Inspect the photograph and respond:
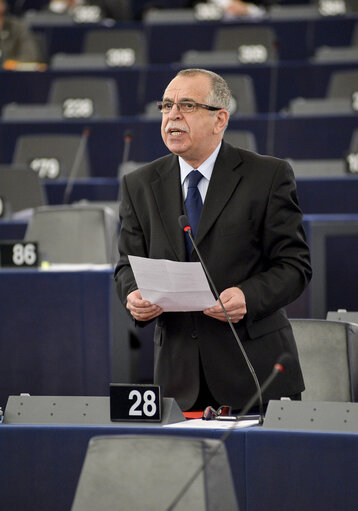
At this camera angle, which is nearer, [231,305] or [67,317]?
[231,305]

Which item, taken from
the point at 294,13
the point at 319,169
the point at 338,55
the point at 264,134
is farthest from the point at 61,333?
the point at 294,13

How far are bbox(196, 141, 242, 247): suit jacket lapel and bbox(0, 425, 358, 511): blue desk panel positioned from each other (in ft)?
2.01

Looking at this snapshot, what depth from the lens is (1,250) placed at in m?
4.59

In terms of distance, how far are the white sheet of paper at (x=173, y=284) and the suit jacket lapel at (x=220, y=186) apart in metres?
0.19

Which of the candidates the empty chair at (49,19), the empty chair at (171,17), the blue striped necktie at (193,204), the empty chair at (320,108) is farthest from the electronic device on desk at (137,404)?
the empty chair at (49,19)

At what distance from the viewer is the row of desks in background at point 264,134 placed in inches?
281

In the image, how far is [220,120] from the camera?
279 cm

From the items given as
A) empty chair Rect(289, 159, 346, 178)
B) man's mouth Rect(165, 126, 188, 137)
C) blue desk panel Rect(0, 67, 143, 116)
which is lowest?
man's mouth Rect(165, 126, 188, 137)

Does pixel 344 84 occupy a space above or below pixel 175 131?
above

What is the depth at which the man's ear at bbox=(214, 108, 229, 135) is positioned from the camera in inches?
109

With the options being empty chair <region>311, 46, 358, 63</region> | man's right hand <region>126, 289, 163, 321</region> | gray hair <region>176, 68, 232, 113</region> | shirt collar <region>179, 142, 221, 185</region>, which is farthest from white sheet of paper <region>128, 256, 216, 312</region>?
empty chair <region>311, 46, 358, 63</region>

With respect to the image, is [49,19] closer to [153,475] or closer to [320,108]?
[320,108]

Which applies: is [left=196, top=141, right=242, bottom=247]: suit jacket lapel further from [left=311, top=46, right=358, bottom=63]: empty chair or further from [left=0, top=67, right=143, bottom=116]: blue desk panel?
[left=311, top=46, right=358, bottom=63]: empty chair

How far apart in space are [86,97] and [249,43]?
1668 millimetres
